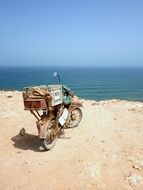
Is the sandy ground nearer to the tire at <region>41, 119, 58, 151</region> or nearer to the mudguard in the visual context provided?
the tire at <region>41, 119, 58, 151</region>

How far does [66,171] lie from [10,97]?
10.6 meters

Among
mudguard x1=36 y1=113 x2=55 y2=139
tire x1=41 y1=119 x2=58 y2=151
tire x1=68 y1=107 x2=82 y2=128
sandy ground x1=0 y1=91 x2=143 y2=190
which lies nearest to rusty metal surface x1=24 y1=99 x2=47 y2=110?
mudguard x1=36 y1=113 x2=55 y2=139

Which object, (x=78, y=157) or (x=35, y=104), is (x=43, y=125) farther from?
(x=78, y=157)

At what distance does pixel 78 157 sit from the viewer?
28.5ft

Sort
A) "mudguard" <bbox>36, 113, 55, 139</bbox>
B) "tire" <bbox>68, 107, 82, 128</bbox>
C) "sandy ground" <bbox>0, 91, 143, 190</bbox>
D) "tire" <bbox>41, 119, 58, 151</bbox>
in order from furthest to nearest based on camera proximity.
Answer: "tire" <bbox>68, 107, 82, 128</bbox> < "tire" <bbox>41, 119, 58, 151</bbox> < "mudguard" <bbox>36, 113, 55, 139</bbox> < "sandy ground" <bbox>0, 91, 143, 190</bbox>

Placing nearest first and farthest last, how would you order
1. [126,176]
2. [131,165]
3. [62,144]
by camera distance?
[126,176], [131,165], [62,144]

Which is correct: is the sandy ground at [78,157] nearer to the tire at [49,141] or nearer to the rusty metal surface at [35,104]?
the tire at [49,141]

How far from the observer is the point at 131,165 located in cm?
816

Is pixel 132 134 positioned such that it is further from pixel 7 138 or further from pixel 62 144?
pixel 7 138

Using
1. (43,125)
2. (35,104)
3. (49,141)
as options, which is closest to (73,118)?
(49,141)

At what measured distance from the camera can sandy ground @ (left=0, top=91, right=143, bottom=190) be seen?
7.41 metres

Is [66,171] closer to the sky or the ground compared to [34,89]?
closer to the ground

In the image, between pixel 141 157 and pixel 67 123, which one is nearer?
pixel 141 157

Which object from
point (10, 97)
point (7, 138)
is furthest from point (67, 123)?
point (10, 97)
